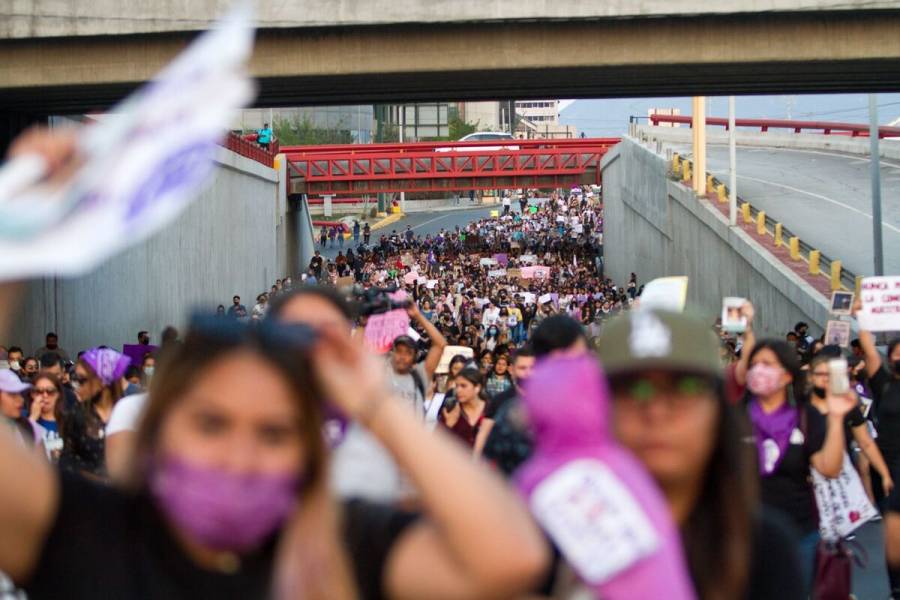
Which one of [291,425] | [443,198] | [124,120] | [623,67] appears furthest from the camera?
[443,198]

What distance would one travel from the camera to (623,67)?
2206cm

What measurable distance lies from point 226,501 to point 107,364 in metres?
6.42

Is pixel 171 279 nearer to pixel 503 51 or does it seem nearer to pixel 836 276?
pixel 503 51

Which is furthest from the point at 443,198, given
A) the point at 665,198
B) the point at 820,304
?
the point at 820,304

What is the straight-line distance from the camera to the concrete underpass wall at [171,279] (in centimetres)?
2620

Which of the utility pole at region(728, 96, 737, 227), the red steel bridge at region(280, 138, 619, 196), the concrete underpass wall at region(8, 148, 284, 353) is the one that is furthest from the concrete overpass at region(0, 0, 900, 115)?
the red steel bridge at region(280, 138, 619, 196)

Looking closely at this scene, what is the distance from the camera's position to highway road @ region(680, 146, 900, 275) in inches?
1323

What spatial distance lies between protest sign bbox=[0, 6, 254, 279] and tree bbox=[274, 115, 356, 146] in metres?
97.8

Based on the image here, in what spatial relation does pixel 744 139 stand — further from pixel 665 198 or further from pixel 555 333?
pixel 555 333

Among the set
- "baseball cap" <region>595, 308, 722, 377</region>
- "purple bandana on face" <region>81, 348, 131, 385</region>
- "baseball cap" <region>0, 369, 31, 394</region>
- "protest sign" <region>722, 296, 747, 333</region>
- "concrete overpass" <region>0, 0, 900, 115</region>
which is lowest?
"baseball cap" <region>0, 369, 31, 394</region>

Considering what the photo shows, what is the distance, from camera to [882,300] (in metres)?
13.9

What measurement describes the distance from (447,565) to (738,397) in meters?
5.95

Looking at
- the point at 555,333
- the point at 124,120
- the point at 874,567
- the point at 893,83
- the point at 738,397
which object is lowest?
the point at 874,567

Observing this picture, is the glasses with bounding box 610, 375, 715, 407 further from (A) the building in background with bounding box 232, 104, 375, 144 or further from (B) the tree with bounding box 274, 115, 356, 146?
(B) the tree with bounding box 274, 115, 356, 146
